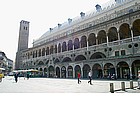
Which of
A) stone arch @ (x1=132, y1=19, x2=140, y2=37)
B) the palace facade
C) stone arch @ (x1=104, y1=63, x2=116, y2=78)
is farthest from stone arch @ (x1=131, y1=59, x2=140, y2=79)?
stone arch @ (x1=132, y1=19, x2=140, y2=37)

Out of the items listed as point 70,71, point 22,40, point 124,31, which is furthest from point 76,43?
point 22,40

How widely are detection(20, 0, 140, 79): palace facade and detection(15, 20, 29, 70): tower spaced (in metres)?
22.4

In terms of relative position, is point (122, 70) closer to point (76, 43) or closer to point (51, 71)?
point (76, 43)

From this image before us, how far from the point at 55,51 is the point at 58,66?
6662 millimetres

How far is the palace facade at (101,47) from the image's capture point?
2594cm

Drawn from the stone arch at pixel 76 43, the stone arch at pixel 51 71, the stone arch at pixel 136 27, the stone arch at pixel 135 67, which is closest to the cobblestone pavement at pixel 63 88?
the stone arch at pixel 135 67

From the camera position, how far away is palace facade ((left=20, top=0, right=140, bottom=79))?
2594 centimetres

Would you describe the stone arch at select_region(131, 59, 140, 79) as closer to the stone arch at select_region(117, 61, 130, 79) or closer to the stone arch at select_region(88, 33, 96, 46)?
the stone arch at select_region(117, 61, 130, 79)

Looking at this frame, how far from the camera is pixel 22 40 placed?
71.6m

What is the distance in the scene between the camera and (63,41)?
40.9 metres

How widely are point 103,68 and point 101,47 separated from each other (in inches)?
193
